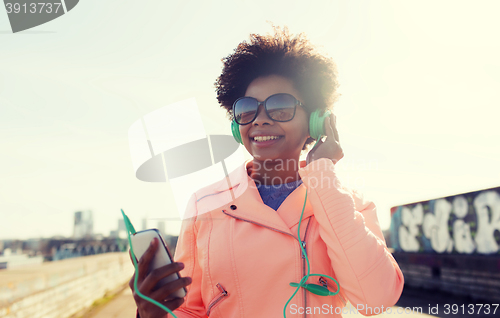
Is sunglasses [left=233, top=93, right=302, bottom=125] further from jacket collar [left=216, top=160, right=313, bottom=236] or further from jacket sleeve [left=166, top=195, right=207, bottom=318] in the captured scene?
jacket sleeve [left=166, top=195, right=207, bottom=318]

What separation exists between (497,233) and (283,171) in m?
10.6

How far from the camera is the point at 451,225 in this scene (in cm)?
1136

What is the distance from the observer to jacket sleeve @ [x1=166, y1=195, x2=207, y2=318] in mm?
1740

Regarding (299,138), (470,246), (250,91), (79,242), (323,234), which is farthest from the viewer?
(79,242)

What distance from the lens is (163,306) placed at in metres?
1.34

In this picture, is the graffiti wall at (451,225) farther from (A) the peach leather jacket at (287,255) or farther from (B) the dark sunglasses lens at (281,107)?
(A) the peach leather jacket at (287,255)

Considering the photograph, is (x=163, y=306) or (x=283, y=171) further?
(x=283, y=171)

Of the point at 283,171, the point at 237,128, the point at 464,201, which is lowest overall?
the point at 464,201

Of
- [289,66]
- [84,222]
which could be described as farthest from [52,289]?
[84,222]

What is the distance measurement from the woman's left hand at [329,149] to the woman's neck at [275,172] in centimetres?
27

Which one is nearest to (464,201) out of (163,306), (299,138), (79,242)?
(299,138)

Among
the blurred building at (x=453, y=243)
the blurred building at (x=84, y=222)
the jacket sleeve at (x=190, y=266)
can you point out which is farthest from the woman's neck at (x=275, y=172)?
the blurred building at (x=84, y=222)

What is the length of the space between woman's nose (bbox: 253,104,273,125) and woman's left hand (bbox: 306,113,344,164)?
326mm

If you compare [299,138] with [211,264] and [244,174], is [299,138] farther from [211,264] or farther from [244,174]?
[211,264]
